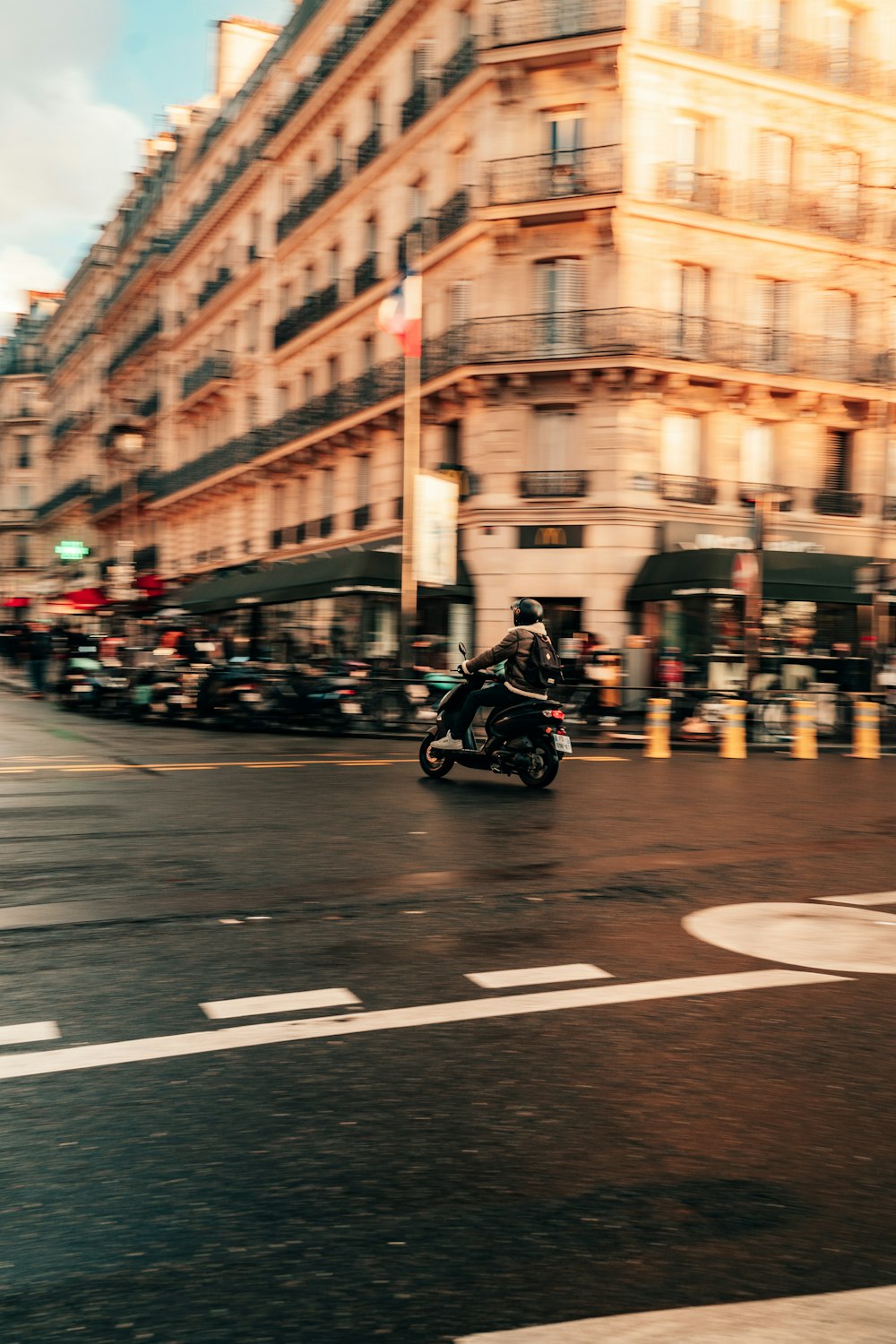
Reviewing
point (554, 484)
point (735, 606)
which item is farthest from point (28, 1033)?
point (554, 484)

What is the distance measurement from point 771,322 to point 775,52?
5260 mm

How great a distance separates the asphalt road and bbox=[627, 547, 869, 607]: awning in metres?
18.2

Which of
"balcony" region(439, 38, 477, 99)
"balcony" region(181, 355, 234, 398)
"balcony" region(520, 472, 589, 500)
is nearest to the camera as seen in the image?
"balcony" region(520, 472, 589, 500)

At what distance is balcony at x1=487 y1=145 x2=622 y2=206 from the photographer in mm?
27156

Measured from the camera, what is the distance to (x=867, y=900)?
6.77 meters

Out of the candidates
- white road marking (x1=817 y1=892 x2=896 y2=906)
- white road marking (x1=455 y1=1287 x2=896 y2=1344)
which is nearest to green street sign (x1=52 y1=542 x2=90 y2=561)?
white road marking (x1=817 y1=892 x2=896 y2=906)

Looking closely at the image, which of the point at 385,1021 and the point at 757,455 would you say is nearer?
the point at 385,1021

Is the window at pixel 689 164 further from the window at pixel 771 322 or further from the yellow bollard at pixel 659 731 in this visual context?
the yellow bollard at pixel 659 731

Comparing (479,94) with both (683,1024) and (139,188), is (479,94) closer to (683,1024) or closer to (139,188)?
(683,1024)

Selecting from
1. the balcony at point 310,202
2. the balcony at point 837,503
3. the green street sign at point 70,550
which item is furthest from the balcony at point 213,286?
the balcony at point 837,503

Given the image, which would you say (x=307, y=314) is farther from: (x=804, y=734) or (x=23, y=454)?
(x=23, y=454)

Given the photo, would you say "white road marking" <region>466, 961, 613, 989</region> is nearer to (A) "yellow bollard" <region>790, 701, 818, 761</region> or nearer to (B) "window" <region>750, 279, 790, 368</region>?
(A) "yellow bollard" <region>790, 701, 818, 761</region>

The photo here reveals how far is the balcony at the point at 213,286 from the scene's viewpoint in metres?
45.0

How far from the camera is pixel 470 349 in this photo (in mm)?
27844
